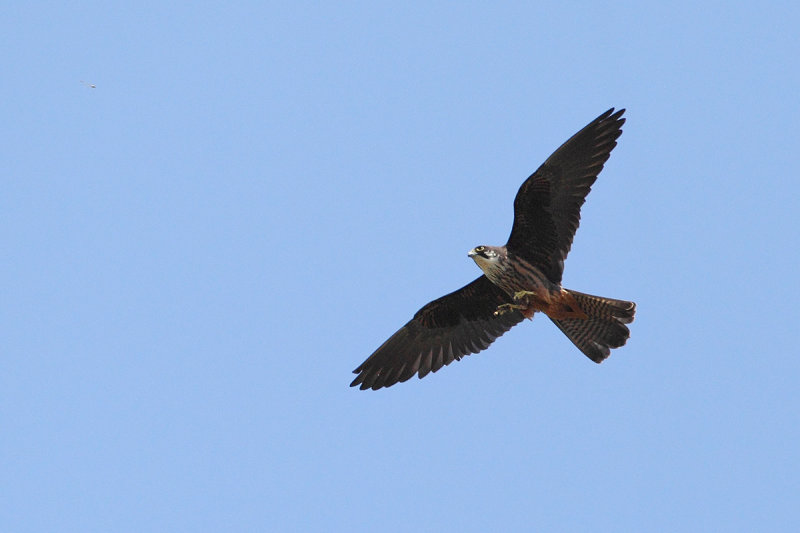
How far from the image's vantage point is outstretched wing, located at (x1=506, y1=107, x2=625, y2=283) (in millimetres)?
14516

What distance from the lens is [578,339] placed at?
49.3 ft

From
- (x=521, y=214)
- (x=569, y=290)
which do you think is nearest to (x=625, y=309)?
(x=569, y=290)

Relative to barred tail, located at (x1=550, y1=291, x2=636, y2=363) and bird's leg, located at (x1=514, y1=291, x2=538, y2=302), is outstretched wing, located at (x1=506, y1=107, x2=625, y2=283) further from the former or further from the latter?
barred tail, located at (x1=550, y1=291, x2=636, y2=363)

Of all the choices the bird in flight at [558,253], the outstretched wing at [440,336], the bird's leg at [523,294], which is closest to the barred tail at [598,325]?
the bird in flight at [558,253]

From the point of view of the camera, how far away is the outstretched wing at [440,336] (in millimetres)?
15883

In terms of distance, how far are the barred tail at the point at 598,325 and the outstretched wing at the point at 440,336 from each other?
1.05 m

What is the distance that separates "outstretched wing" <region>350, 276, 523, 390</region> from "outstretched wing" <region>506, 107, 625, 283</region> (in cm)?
128

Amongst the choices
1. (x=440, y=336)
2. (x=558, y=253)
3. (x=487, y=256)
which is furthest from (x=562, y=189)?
(x=440, y=336)

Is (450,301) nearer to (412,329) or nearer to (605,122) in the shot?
(412,329)

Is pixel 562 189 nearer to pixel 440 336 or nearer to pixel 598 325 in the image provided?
pixel 598 325

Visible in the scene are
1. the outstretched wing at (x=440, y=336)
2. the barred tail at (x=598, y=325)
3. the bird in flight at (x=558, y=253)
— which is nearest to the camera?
the barred tail at (x=598, y=325)

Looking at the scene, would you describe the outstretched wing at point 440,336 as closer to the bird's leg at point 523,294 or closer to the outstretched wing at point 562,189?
the bird's leg at point 523,294

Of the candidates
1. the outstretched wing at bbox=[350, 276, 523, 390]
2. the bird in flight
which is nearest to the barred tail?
the bird in flight

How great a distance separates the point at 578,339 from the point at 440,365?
2.14m
